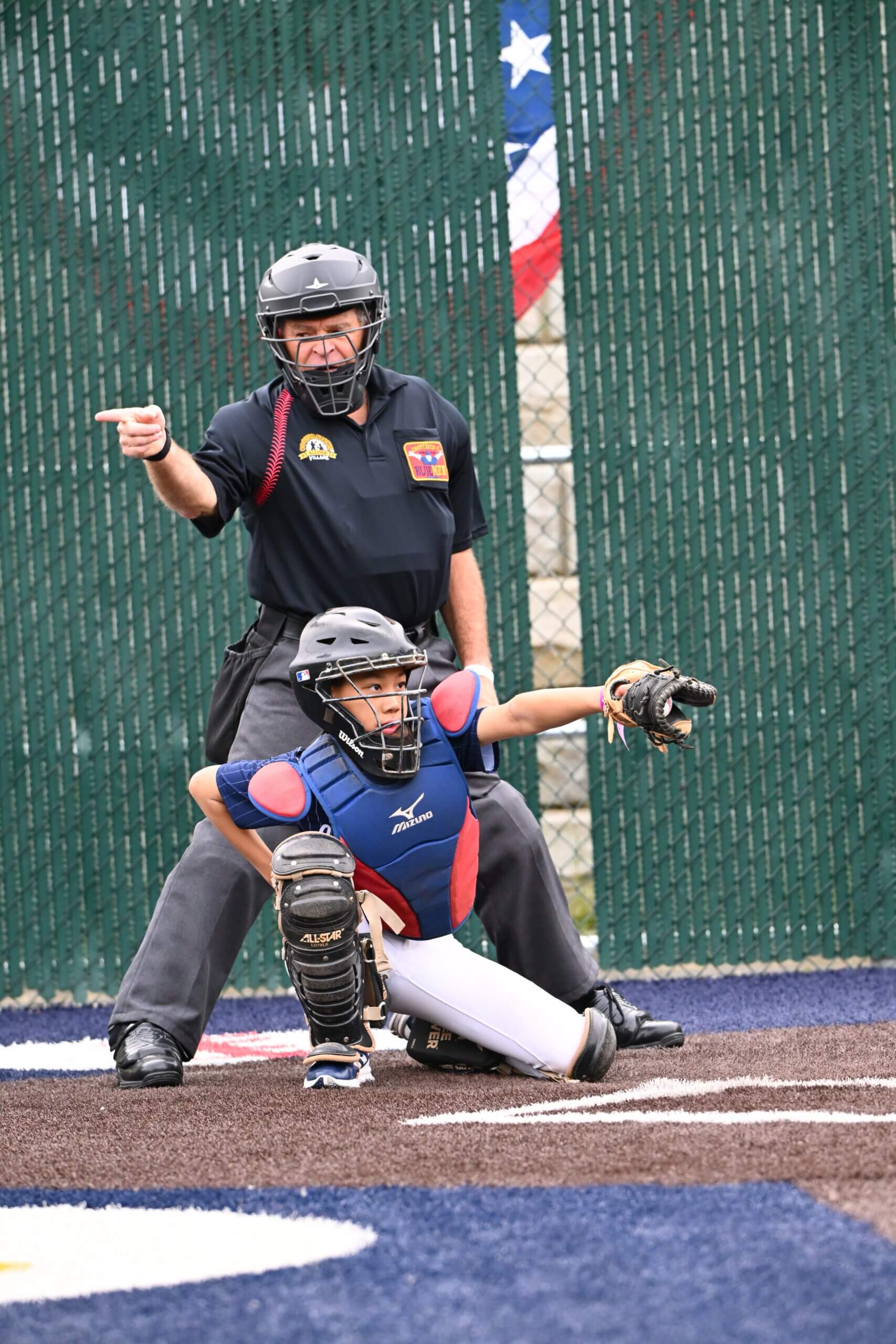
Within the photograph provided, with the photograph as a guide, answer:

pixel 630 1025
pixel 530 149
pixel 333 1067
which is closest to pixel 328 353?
pixel 333 1067

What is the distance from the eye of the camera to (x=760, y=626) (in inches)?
221

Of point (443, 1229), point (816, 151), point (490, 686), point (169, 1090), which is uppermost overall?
point (816, 151)

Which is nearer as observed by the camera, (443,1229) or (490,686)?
(443,1229)

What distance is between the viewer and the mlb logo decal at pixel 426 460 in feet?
13.0

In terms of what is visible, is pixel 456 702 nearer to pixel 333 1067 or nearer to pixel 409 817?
pixel 409 817

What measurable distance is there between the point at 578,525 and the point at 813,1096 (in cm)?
293

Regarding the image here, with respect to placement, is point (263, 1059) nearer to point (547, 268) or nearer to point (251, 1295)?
point (251, 1295)

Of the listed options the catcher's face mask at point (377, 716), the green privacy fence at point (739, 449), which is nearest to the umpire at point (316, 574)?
the catcher's face mask at point (377, 716)

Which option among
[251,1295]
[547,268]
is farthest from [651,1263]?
[547,268]

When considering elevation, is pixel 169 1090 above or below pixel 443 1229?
below

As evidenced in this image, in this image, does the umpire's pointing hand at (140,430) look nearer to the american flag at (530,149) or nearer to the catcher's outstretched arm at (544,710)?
the catcher's outstretched arm at (544,710)

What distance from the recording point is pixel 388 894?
3508mm

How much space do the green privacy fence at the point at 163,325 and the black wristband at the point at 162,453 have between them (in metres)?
2.01

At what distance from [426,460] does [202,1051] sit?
174 cm
